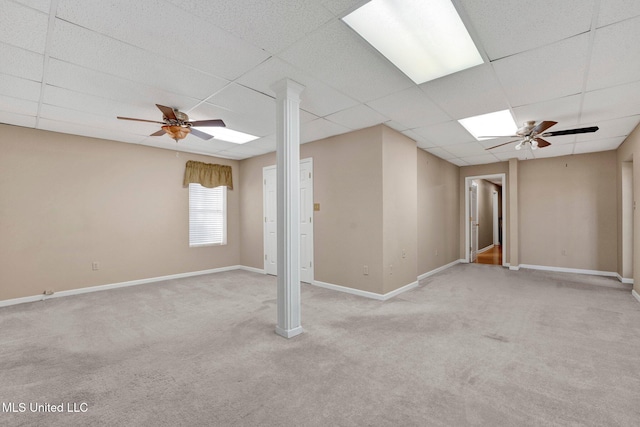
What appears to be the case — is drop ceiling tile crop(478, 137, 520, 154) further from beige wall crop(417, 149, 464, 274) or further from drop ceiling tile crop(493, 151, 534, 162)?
beige wall crop(417, 149, 464, 274)

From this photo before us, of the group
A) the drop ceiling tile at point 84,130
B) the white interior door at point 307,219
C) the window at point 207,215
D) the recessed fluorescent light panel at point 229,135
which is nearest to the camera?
the drop ceiling tile at point 84,130

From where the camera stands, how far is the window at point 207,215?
6.05 m

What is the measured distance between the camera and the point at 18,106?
11.2ft

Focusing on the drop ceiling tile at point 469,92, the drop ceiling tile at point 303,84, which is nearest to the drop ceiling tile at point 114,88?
the drop ceiling tile at point 303,84

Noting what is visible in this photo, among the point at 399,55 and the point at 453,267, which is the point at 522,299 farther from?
the point at 399,55

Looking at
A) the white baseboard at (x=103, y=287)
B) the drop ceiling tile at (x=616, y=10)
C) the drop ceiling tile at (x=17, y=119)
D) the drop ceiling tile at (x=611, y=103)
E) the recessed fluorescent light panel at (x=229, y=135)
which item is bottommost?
the white baseboard at (x=103, y=287)

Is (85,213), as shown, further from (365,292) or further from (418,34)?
(418,34)

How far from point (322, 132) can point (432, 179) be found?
2.94m

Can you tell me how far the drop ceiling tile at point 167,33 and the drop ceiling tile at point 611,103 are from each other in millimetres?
3657

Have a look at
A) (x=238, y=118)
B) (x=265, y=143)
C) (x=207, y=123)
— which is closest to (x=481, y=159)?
(x=265, y=143)

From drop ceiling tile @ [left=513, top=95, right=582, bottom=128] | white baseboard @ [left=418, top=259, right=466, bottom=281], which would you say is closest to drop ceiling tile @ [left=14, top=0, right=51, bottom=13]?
drop ceiling tile @ [left=513, top=95, right=582, bottom=128]

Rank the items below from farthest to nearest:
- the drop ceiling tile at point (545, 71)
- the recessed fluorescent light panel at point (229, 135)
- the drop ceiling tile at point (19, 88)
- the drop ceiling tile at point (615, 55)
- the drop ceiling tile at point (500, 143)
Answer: the drop ceiling tile at point (500, 143) → the recessed fluorescent light panel at point (229, 135) → the drop ceiling tile at point (19, 88) → the drop ceiling tile at point (545, 71) → the drop ceiling tile at point (615, 55)

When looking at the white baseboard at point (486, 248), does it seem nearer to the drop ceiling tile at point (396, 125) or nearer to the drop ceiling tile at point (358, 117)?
the drop ceiling tile at point (396, 125)

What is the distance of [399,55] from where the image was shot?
2.41m
